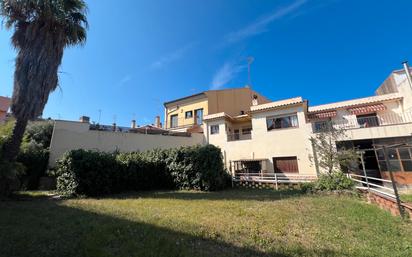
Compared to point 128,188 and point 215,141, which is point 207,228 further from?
point 215,141

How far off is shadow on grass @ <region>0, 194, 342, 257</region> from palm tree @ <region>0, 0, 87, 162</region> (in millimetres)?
5674

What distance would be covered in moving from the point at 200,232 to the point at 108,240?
91.7 inches

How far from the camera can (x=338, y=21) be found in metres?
15.6

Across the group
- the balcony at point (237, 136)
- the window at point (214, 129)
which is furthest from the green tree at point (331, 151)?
the window at point (214, 129)

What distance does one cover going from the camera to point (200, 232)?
539 centimetres

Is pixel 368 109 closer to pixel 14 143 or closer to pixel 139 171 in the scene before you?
pixel 139 171

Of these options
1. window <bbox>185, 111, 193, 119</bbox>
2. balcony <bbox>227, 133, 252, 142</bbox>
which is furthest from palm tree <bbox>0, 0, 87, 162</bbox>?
window <bbox>185, 111, 193, 119</bbox>

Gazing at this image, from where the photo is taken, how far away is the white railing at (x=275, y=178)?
17.5 m

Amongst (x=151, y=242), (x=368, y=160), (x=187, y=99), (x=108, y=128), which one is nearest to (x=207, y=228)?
(x=151, y=242)

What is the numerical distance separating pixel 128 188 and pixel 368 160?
20900mm

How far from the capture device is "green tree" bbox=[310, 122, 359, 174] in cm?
1426

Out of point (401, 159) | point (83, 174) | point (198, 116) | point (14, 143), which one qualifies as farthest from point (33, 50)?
point (401, 159)

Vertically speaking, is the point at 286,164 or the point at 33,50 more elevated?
the point at 33,50

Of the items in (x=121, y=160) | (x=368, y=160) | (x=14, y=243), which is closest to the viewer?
(x=14, y=243)
